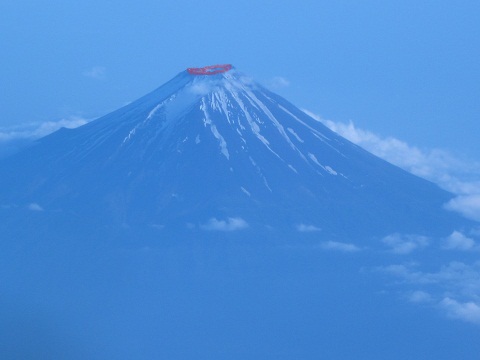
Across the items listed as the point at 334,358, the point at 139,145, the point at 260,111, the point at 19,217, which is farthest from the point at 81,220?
the point at 334,358

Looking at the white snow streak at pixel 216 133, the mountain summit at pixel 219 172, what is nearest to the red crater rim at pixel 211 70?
the mountain summit at pixel 219 172

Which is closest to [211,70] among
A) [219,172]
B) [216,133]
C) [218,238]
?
[216,133]

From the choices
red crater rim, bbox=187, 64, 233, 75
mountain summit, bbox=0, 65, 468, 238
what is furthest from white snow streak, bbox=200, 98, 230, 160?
red crater rim, bbox=187, 64, 233, 75

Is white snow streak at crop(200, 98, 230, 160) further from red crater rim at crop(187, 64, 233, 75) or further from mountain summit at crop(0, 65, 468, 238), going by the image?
red crater rim at crop(187, 64, 233, 75)

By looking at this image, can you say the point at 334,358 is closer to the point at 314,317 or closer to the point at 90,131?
the point at 314,317

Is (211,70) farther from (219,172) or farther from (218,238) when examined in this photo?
(218,238)
